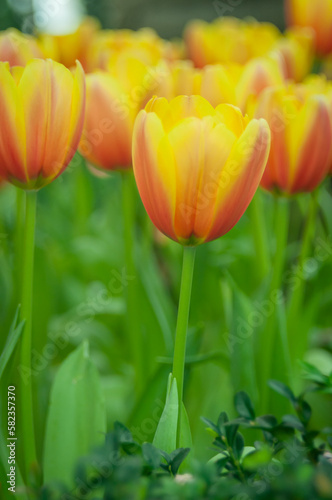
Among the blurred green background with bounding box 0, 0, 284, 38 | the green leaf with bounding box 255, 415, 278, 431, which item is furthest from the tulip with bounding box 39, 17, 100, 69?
the blurred green background with bounding box 0, 0, 284, 38

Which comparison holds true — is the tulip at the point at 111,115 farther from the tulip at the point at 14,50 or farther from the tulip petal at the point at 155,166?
the tulip petal at the point at 155,166

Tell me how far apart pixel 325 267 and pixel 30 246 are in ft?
2.21

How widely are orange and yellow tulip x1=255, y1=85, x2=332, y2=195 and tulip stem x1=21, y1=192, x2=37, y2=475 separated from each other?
10.8 inches

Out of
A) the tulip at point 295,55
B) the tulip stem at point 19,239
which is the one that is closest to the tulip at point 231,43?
the tulip at point 295,55

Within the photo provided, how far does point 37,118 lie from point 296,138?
0.30 metres

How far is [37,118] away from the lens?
514 millimetres

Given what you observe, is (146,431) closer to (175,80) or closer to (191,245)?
(191,245)

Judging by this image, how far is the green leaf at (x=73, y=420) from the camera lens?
1.85 ft

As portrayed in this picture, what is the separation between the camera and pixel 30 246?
1.81 feet

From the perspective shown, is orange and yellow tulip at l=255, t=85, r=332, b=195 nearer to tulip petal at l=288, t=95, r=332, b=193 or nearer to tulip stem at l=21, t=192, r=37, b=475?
tulip petal at l=288, t=95, r=332, b=193

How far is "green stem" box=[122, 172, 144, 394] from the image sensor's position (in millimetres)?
792

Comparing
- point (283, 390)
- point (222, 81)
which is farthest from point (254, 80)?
point (283, 390)

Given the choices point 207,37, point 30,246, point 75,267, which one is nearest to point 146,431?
point 30,246

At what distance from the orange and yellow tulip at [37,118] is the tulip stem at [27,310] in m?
0.03
